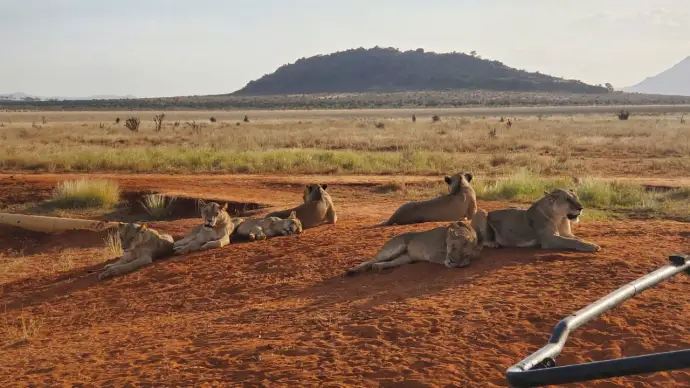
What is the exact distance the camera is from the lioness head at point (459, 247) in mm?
9445

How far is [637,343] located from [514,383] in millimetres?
5121

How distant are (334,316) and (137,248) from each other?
19.5 ft

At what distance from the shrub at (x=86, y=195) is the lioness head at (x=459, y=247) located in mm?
13686

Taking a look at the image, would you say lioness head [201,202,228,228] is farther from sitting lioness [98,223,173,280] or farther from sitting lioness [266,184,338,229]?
sitting lioness [266,184,338,229]

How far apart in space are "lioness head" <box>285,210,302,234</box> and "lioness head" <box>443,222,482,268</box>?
4.64 meters

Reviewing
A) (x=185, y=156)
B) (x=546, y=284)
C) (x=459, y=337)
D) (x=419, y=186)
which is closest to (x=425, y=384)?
(x=459, y=337)

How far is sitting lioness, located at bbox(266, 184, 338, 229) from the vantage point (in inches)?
563

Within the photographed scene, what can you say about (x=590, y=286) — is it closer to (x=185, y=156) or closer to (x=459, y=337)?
(x=459, y=337)

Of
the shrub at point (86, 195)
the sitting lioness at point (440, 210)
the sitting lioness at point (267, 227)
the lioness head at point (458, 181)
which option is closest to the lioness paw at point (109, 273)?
the sitting lioness at point (267, 227)

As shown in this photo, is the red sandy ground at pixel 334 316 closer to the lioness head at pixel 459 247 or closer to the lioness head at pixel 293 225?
the lioness head at pixel 459 247

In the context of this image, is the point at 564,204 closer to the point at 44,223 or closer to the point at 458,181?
the point at 458,181

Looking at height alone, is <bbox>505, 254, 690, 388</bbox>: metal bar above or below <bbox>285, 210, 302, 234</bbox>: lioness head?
above

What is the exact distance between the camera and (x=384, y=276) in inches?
384

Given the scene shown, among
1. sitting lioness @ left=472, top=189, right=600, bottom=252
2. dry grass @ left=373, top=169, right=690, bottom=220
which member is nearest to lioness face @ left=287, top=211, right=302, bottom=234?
sitting lioness @ left=472, top=189, right=600, bottom=252
